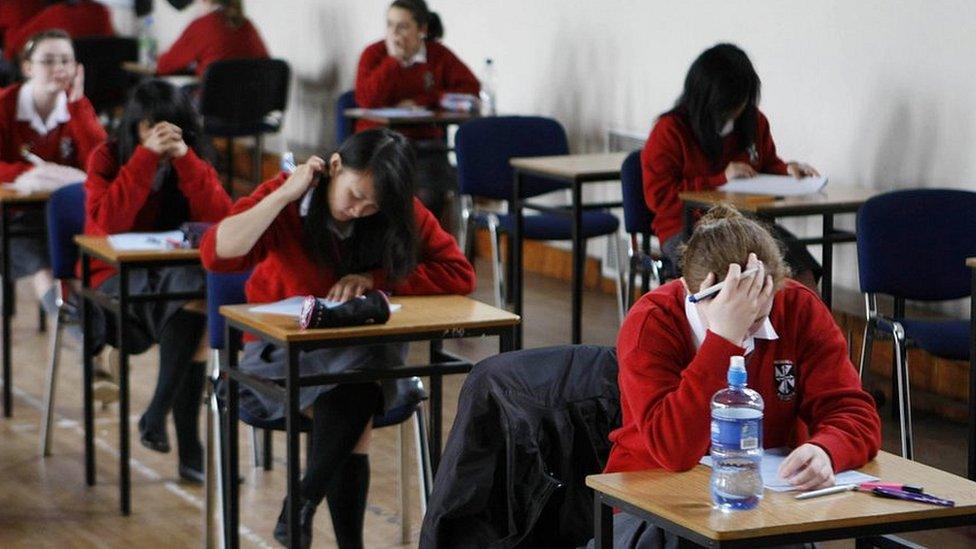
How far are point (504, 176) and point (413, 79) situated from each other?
1.46m

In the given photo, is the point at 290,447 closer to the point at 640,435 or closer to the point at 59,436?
the point at 640,435

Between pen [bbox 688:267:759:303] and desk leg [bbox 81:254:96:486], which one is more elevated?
pen [bbox 688:267:759:303]

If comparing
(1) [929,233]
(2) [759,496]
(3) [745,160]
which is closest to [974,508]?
(2) [759,496]

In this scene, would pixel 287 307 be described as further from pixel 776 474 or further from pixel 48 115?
pixel 48 115

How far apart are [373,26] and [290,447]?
5.81 metres

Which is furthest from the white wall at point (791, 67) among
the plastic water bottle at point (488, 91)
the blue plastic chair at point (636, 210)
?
the blue plastic chair at point (636, 210)

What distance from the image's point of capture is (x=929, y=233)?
14.7 ft

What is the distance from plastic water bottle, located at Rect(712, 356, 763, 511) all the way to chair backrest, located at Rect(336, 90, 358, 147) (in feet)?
17.5

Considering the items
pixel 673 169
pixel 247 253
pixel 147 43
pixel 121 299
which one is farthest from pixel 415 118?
pixel 147 43

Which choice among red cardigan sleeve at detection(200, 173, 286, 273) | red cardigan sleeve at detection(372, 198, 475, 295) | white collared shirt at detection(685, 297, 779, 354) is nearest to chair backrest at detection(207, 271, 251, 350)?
red cardigan sleeve at detection(200, 173, 286, 273)

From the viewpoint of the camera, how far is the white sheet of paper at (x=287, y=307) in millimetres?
3439

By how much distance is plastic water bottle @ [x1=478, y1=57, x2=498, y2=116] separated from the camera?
7527 mm

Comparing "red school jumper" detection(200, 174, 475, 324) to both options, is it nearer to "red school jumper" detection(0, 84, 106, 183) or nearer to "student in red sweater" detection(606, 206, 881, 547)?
"student in red sweater" detection(606, 206, 881, 547)

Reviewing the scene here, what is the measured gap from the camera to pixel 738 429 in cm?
221
